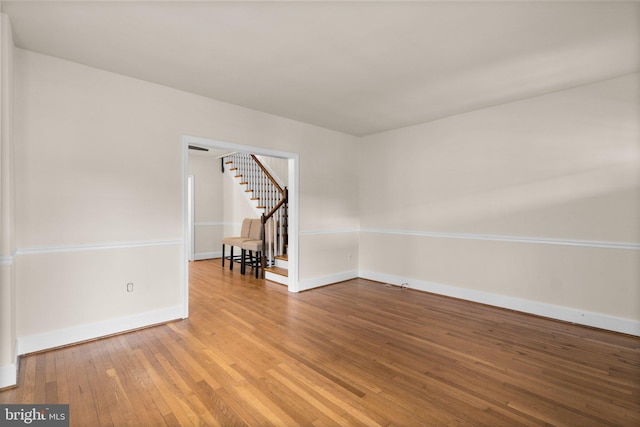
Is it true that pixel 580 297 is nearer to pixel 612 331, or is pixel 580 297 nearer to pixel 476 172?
pixel 612 331

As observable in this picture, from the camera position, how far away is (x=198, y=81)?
3.24 m

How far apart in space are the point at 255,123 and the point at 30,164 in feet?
7.87

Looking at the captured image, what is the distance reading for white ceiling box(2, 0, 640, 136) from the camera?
2.09 metres

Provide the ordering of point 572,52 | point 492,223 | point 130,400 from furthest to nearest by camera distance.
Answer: point 492,223 → point 572,52 → point 130,400

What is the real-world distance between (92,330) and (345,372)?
248 cm

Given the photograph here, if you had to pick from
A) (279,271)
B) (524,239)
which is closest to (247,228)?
(279,271)

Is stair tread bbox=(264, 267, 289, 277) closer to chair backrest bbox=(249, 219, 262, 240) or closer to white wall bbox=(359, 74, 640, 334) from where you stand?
chair backrest bbox=(249, 219, 262, 240)

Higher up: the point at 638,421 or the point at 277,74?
the point at 277,74

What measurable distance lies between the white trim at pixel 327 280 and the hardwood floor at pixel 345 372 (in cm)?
106

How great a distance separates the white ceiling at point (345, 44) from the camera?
2092 millimetres

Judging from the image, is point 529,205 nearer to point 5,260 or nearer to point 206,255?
point 5,260

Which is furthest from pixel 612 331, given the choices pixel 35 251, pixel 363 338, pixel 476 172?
pixel 35 251

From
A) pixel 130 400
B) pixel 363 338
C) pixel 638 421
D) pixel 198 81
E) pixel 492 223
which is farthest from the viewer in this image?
Result: pixel 492 223

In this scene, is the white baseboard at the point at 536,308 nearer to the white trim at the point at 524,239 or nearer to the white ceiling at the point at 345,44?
the white trim at the point at 524,239
